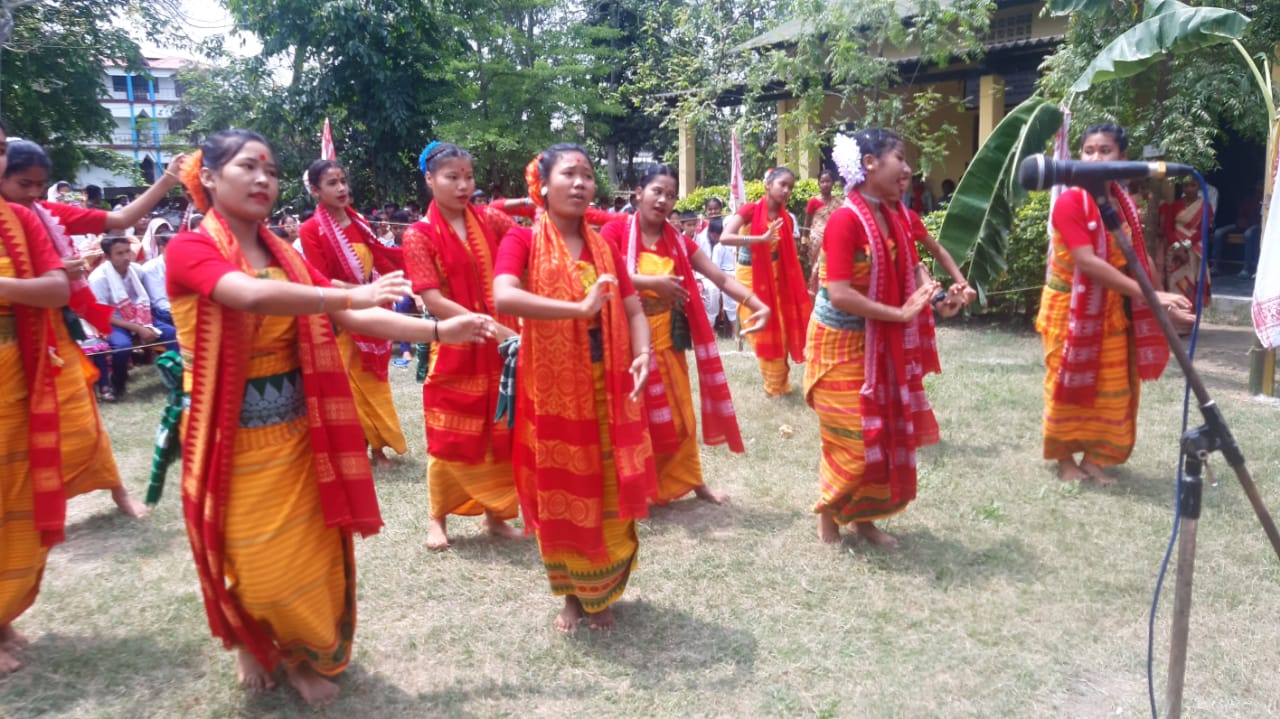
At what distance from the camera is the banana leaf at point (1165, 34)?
6.14 metres

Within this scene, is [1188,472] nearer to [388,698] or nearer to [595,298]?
[595,298]

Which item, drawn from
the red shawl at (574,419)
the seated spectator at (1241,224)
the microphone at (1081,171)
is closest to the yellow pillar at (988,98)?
the seated spectator at (1241,224)

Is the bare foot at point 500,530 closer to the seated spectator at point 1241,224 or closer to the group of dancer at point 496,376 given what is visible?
the group of dancer at point 496,376

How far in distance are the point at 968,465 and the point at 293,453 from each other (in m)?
4.18

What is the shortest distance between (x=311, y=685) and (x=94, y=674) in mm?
946

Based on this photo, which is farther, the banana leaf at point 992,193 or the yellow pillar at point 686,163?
the yellow pillar at point 686,163

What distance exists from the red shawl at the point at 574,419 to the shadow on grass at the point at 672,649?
36 cm

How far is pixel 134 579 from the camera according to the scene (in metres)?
4.30

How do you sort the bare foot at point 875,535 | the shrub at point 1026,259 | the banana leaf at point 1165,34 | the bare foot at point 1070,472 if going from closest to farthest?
the bare foot at point 875,535
the bare foot at point 1070,472
the banana leaf at point 1165,34
the shrub at point 1026,259

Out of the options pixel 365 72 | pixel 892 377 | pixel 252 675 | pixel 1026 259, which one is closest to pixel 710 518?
pixel 892 377

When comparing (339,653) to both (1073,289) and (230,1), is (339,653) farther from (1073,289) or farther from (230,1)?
(230,1)

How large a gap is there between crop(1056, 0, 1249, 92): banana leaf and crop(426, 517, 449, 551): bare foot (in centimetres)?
532

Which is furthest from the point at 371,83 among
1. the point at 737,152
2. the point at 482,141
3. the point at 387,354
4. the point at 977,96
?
the point at 387,354

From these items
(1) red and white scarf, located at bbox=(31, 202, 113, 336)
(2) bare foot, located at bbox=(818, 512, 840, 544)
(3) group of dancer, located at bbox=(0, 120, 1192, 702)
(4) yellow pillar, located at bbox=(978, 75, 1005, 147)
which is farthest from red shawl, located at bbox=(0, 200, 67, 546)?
(4) yellow pillar, located at bbox=(978, 75, 1005, 147)
